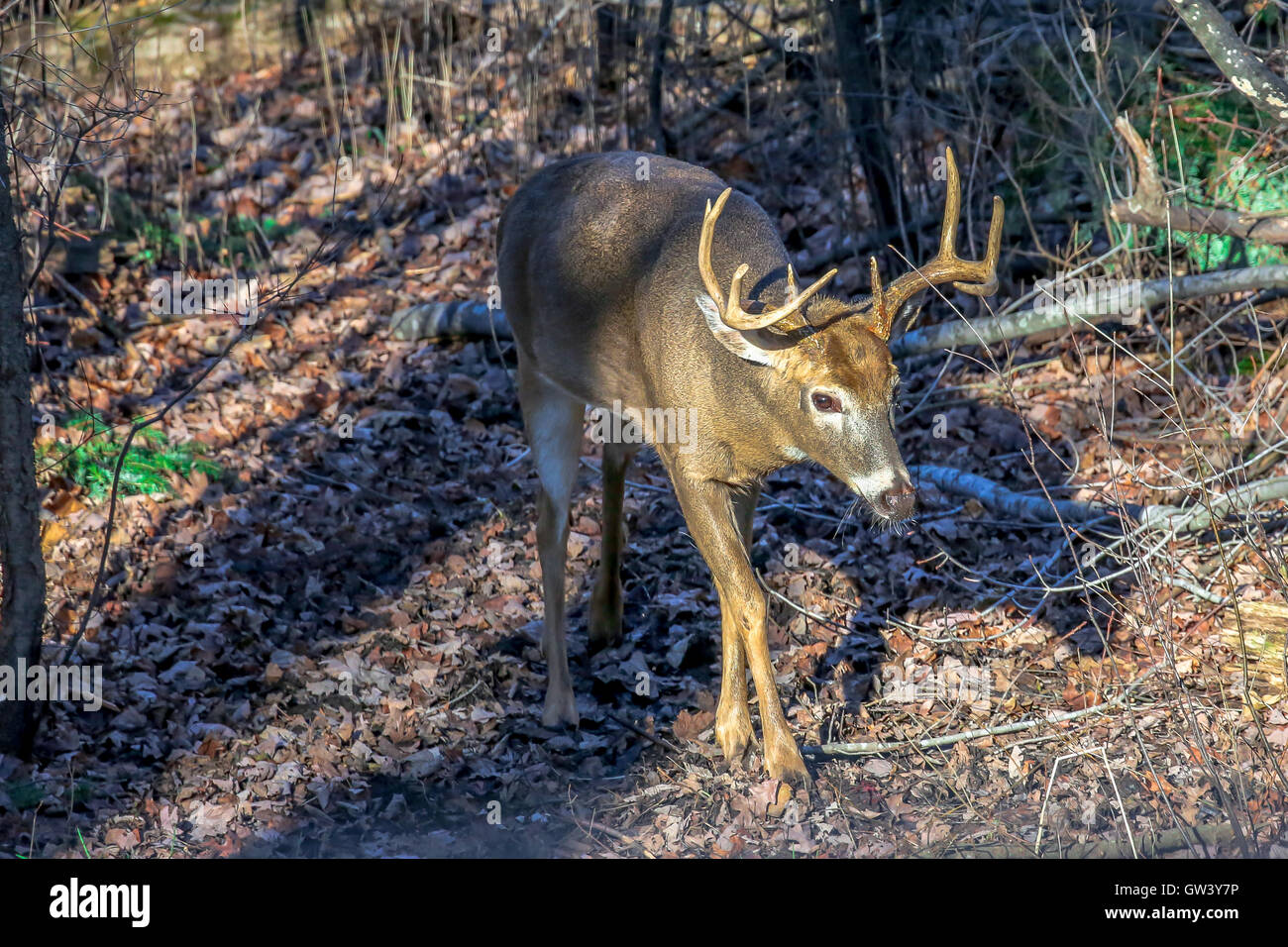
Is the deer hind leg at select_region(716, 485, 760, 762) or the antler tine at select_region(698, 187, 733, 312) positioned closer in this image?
the antler tine at select_region(698, 187, 733, 312)

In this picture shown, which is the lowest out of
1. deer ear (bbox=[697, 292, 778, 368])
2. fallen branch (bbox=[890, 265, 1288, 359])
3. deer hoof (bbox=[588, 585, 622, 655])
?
deer hoof (bbox=[588, 585, 622, 655])

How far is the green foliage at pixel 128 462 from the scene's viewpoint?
28.1 feet

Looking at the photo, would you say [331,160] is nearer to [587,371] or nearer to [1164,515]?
[587,371]

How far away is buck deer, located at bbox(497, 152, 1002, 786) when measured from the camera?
5488 millimetres

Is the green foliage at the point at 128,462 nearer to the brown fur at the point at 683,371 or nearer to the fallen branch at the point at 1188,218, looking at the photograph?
the brown fur at the point at 683,371

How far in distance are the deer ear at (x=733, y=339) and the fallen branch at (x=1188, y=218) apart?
1.83 metres

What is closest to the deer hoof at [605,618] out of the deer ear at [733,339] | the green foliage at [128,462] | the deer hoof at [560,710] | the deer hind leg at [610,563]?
the deer hind leg at [610,563]

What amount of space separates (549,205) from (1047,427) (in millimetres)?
3767

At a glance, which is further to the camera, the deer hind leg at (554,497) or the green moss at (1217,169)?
the green moss at (1217,169)

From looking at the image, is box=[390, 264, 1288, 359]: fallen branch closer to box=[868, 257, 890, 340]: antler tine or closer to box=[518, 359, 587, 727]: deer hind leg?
box=[868, 257, 890, 340]: antler tine

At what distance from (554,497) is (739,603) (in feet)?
5.11

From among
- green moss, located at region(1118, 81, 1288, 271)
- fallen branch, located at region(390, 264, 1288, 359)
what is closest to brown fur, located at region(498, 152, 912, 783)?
fallen branch, located at region(390, 264, 1288, 359)

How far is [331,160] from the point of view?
13.5 metres

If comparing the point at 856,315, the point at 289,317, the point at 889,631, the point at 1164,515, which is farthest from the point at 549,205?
the point at 289,317
